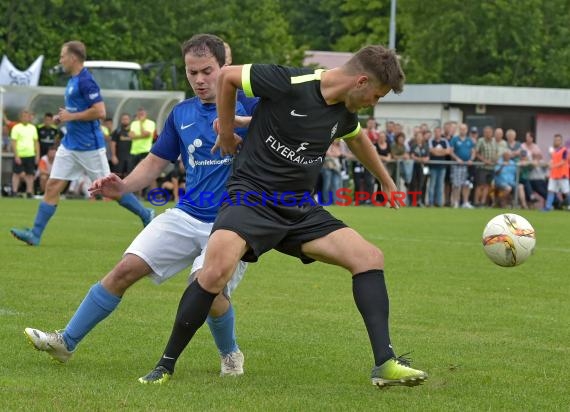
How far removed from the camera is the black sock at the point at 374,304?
19.5 feet

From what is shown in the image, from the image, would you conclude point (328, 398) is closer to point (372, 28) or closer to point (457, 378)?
point (457, 378)

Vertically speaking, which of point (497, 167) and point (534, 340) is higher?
point (534, 340)

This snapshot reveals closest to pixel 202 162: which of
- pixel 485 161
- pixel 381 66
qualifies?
pixel 381 66

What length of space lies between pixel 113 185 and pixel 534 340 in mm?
3252

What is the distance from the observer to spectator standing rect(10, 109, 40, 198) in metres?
25.4

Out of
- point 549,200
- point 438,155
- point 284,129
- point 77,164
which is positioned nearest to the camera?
point 284,129

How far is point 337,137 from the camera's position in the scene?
247 inches

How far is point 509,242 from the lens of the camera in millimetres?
8094

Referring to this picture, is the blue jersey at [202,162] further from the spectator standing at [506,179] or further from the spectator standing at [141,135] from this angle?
the spectator standing at [506,179]

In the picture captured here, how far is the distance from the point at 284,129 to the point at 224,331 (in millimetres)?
1269

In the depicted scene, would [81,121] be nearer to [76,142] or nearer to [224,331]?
[76,142]

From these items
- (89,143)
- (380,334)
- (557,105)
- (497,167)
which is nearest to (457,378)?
(380,334)

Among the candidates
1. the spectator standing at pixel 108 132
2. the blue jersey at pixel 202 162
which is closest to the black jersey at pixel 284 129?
the blue jersey at pixel 202 162

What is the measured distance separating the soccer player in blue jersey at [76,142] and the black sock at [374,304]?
7.69 metres
